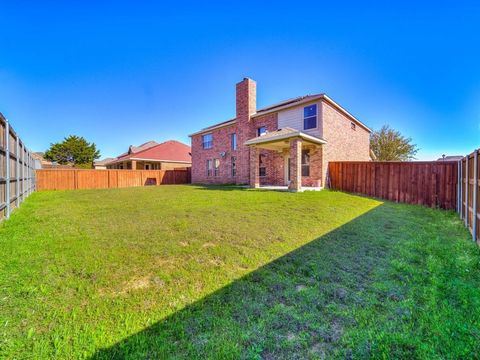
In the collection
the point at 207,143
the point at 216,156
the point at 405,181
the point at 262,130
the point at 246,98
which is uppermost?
the point at 246,98

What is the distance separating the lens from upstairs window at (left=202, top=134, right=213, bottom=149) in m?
20.8

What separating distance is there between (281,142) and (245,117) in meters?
4.92

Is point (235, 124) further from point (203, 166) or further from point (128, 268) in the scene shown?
point (128, 268)

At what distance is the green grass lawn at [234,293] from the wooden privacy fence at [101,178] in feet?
49.1

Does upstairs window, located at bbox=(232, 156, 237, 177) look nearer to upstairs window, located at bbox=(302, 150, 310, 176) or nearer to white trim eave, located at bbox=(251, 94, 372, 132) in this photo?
white trim eave, located at bbox=(251, 94, 372, 132)

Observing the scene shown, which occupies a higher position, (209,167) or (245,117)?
(245,117)

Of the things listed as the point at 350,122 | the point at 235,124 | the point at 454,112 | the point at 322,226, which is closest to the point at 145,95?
the point at 235,124

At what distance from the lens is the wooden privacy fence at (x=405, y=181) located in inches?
342

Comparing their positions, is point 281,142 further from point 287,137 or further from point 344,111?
point 344,111

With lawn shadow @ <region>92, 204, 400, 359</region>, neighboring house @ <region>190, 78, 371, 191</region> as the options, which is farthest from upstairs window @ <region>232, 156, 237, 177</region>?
lawn shadow @ <region>92, 204, 400, 359</region>

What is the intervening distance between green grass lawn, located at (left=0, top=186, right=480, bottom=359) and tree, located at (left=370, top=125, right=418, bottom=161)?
29.2 m

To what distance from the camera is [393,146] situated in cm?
2912

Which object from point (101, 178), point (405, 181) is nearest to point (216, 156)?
point (101, 178)

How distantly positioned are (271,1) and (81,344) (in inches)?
439
